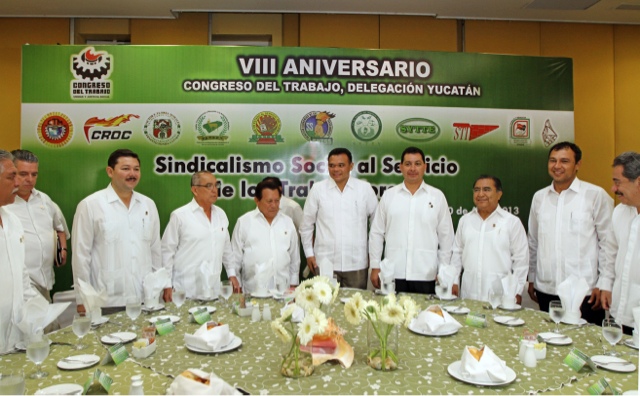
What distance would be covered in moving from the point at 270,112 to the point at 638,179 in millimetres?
3427

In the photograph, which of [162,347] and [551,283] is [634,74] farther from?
[162,347]

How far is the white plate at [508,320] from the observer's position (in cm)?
246

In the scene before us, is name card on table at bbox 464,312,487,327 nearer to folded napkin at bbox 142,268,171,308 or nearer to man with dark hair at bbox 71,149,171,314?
folded napkin at bbox 142,268,171,308

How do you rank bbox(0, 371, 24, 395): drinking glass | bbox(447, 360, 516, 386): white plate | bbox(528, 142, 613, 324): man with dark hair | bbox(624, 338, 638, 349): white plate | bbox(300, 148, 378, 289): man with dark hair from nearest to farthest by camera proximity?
bbox(0, 371, 24, 395): drinking glass
bbox(447, 360, 516, 386): white plate
bbox(624, 338, 638, 349): white plate
bbox(528, 142, 613, 324): man with dark hair
bbox(300, 148, 378, 289): man with dark hair

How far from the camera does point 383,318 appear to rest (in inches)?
71.7

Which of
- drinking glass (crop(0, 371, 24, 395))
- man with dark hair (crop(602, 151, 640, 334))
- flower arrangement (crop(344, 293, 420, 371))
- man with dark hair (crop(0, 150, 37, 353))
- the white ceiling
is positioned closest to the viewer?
drinking glass (crop(0, 371, 24, 395))

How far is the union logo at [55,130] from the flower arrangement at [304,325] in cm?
414

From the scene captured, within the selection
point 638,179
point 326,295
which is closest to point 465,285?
point 638,179

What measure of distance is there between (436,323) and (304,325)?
0.84 m

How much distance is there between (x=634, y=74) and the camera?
6.46m

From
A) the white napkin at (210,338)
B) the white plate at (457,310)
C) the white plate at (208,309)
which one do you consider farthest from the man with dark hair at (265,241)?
the white napkin at (210,338)

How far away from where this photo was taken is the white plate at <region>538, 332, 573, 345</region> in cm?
216

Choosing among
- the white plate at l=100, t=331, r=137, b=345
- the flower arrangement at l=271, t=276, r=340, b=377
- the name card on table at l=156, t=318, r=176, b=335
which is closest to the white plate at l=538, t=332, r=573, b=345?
the flower arrangement at l=271, t=276, r=340, b=377

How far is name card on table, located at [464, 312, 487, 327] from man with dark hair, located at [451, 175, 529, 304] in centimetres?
94
